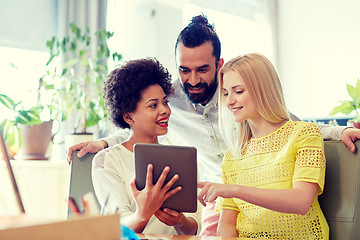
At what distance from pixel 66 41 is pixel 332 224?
249 centimetres

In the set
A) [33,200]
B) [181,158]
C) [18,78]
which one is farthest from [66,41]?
[181,158]

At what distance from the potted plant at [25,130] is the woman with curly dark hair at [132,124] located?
4.51 feet

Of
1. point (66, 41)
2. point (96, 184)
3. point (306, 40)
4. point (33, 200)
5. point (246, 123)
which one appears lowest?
point (33, 200)

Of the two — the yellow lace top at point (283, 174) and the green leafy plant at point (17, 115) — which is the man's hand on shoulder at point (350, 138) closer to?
the yellow lace top at point (283, 174)

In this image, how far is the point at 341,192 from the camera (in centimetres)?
144

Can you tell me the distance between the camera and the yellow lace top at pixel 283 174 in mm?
1403

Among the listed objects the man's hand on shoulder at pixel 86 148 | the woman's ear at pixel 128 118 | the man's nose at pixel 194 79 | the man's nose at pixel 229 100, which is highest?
the man's nose at pixel 194 79

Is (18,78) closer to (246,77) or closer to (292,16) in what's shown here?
(246,77)

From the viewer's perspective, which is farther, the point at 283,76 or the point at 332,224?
the point at 283,76

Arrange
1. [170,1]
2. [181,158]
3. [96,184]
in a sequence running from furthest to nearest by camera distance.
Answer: [170,1] → [96,184] → [181,158]

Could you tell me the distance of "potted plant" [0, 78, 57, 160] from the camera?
9.62 ft

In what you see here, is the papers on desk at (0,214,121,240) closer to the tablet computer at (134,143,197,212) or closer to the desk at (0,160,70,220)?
the tablet computer at (134,143,197,212)

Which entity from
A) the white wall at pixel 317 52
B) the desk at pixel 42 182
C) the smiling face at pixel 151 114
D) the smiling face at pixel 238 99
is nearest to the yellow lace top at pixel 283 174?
the smiling face at pixel 238 99

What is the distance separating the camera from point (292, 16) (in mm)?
5926
